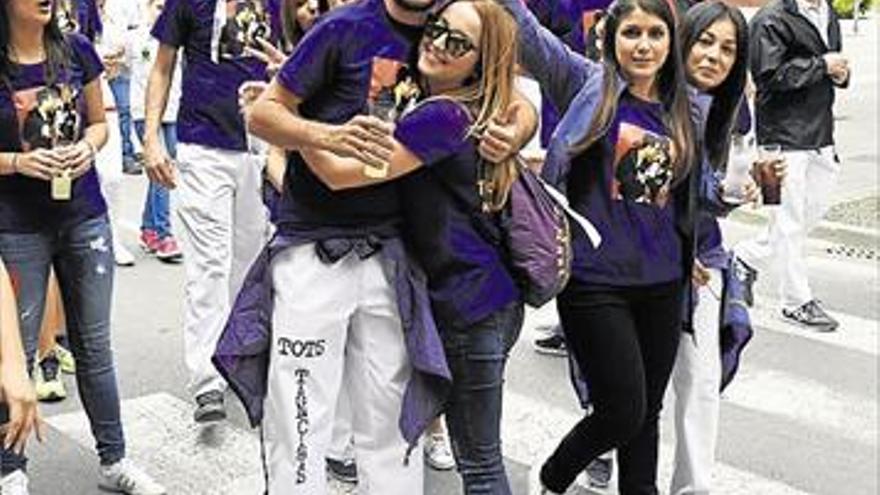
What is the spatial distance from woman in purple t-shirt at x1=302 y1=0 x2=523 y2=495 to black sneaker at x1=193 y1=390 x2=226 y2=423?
6.42 ft

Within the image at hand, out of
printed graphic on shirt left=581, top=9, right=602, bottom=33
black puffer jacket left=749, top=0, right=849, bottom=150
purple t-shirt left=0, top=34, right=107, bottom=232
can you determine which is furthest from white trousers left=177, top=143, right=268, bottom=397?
black puffer jacket left=749, top=0, right=849, bottom=150

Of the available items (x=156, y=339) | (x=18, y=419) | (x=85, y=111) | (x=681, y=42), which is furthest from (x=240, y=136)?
(x=18, y=419)

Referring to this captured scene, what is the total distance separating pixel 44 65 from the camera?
4410mm

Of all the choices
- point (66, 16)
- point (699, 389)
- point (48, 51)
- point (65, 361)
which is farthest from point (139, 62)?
point (699, 389)

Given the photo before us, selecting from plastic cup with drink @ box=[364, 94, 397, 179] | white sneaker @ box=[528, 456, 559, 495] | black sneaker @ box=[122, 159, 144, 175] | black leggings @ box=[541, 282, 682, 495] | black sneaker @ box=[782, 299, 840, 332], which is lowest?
black sneaker @ box=[782, 299, 840, 332]

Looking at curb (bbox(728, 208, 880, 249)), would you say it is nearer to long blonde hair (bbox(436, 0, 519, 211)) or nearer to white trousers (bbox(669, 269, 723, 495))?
white trousers (bbox(669, 269, 723, 495))

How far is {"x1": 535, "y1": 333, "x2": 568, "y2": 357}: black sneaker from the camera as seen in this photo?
6922mm

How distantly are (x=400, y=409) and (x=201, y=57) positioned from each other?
2383 mm

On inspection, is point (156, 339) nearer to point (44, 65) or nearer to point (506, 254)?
point (44, 65)

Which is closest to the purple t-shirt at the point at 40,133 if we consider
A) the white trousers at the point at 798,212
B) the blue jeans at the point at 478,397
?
the blue jeans at the point at 478,397

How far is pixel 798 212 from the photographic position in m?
7.79

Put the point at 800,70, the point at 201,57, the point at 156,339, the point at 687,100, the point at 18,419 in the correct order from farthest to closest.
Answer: the point at 800,70 < the point at 156,339 < the point at 201,57 < the point at 687,100 < the point at 18,419

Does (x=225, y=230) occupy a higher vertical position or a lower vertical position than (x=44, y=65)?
lower

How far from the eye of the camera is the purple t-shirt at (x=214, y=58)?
5.61 meters
